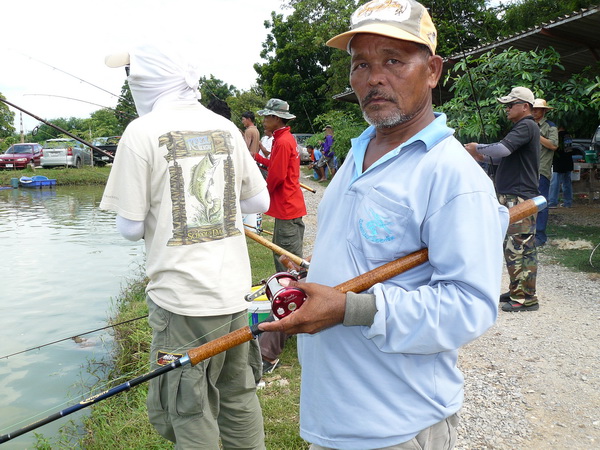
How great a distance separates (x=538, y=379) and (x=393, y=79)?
3113 mm

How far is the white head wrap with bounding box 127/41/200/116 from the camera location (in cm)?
258

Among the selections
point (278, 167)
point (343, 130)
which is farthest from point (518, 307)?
point (343, 130)

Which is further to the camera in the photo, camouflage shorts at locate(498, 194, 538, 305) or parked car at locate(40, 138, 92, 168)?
parked car at locate(40, 138, 92, 168)

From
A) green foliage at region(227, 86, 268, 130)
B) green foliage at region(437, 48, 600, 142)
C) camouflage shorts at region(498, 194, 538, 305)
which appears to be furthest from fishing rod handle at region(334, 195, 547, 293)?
green foliage at region(227, 86, 268, 130)

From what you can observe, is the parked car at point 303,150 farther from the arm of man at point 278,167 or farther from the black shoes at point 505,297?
the black shoes at point 505,297

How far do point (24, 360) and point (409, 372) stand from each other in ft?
17.2

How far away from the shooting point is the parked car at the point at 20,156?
2812 cm

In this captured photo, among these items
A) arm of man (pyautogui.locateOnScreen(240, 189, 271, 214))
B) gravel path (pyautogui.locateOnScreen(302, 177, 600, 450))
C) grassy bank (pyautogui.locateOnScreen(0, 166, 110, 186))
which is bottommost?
grassy bank (pyautogui.locateOnScreen(0, 166, 110, 186))

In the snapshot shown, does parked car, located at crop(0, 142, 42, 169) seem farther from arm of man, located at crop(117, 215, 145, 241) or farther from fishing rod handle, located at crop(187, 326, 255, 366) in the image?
fishing rod handle, located at crop(187, 326, 255, 366)

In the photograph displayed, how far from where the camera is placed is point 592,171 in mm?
11844

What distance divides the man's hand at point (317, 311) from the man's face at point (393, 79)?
0.51 metres

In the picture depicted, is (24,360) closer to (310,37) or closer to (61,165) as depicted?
(61,165)

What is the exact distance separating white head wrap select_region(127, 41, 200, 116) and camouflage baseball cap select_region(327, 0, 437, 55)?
122 cm

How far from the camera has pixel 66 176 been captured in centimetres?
2561
